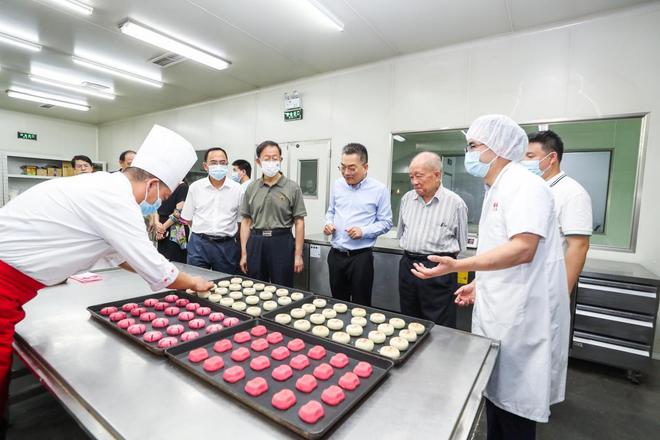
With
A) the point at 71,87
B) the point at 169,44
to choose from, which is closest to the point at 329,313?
the point at 169,44

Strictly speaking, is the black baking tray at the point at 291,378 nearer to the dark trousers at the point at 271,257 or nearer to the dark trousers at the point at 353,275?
the dark trousers at the point at 353,275

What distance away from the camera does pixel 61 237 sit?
1117 mm

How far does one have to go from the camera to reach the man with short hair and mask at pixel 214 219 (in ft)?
8.87

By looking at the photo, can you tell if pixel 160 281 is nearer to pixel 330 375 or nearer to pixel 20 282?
pixel 20 282

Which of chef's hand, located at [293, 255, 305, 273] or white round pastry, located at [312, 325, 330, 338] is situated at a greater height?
white round pastry, located at [312, 325, 330, 338]

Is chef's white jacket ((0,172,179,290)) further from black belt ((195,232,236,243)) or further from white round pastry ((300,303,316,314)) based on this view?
black belt ((195,232,236,243))

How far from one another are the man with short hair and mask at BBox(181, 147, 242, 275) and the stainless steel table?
1467 millimetres

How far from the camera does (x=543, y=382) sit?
3.85ft

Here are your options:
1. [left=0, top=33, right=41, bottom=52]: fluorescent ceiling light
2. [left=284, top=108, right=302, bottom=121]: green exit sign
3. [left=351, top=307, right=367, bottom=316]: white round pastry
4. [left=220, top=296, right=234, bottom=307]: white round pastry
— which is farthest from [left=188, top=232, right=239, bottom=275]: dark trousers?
[left=0, top=33, right=41, bottom=52]: fluorescent ceiling light

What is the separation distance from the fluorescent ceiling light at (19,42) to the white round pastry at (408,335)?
198 inches

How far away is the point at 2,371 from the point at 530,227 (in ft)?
5.91

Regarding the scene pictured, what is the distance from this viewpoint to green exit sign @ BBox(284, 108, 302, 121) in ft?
15.2

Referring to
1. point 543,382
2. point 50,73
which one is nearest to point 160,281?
point 543,382

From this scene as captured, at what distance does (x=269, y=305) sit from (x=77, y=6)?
3346 millimetres
